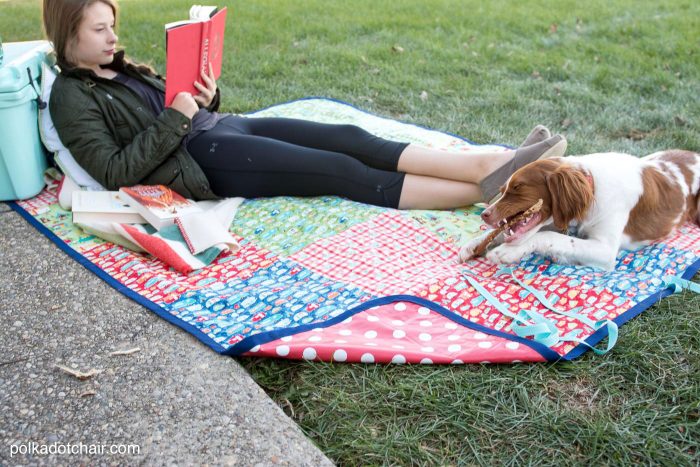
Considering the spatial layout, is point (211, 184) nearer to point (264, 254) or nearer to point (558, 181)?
point (264, 254)

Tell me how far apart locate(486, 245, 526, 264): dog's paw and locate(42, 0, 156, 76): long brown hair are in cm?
260

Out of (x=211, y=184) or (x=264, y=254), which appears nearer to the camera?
(x=264, y=254)

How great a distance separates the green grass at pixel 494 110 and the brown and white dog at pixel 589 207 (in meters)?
0.46

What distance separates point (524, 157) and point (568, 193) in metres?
0.62

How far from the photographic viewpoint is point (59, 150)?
3.94 metres

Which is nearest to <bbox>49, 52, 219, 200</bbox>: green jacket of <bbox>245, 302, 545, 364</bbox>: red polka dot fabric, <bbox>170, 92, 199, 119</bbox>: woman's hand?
<bbox>170, 92, 199, 119</bbox>: woman's hand

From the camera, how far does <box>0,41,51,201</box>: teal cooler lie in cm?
375

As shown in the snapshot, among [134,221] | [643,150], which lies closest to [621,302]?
[643,150]

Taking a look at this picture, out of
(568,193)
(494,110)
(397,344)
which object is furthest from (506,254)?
(494,110)

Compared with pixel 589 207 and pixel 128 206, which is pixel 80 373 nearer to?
pixel 128 206

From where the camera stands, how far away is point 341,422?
2.46 metres

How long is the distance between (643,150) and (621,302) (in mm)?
2271

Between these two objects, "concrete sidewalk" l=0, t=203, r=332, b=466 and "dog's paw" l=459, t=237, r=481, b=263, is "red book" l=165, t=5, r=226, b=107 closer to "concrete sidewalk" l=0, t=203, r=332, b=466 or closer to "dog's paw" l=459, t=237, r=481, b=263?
Answer: "concrete sidewalk" l=0, t=203, r=332, b=466

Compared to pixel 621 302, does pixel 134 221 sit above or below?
below
